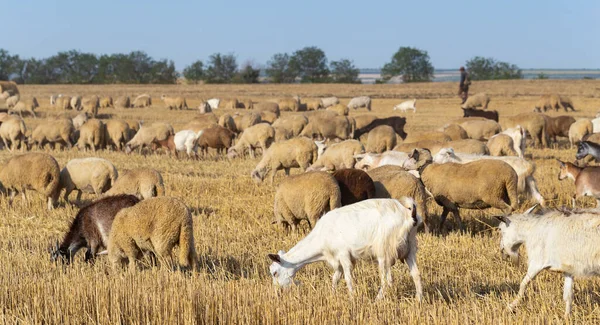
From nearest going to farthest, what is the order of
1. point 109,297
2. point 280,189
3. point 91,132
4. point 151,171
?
point 109,297, point 280,189, point 151,171, point 91,132

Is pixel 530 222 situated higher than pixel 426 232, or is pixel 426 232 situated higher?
pixel 530 222

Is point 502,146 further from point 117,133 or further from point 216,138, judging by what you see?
point 117,133

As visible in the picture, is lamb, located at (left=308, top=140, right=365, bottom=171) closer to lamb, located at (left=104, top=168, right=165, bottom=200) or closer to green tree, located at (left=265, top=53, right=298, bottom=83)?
lamb, located at (left=104, top=168, right=165, bottom=200)

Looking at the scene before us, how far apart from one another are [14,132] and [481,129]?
15.6 m

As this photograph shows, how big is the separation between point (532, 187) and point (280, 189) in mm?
5032

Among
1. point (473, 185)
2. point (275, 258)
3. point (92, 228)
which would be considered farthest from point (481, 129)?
point (275, 258)

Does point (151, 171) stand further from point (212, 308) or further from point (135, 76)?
point (135, 76)

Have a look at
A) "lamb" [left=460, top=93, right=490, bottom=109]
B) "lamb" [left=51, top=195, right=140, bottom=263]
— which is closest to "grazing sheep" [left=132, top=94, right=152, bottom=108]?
"lamb" [left=460, top=93, right=490, bottom=109]

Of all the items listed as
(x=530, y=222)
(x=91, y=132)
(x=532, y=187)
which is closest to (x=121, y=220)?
(x=530, y=222)

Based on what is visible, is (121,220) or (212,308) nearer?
(212,308)

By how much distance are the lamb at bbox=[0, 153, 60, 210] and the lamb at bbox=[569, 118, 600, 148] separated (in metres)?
17.3

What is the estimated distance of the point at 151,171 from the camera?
1330cm

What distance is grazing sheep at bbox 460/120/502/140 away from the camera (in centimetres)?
2302

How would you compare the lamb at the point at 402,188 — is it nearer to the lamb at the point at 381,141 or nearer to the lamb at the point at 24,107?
the lamb at the point at 381,141
